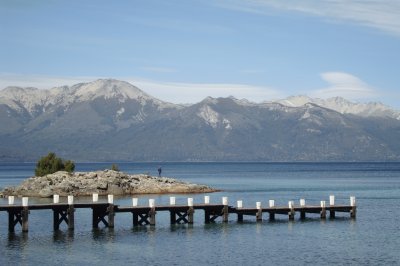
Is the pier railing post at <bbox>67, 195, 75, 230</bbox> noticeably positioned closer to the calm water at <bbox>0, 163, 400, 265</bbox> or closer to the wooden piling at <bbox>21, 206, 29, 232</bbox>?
the calm water at <bbox>0, 163, 400, 265</bbox>

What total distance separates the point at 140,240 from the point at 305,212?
24.5 m

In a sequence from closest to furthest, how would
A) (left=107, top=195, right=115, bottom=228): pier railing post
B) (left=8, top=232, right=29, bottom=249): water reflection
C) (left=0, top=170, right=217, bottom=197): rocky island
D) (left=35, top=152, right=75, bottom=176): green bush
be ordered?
(left=8, top=232, right=29, bottom=249): water reflection < (left=107, top=195, right=115, bottom=228): pier railing post < (left=0, top=170, right=217, bottom=197): rocky island < (left=35, top=152, right=75, bottom=176): green bush

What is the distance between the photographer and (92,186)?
428 feet

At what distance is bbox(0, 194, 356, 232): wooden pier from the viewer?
74000 millimetres

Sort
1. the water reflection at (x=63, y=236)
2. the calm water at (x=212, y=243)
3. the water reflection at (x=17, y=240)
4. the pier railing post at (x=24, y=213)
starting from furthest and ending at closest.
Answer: the pier railing post at (x=24, y=213)
the water reflection at (x=63, y=236)
the water reflection at (x=17, y=240)
the calm water at (x=212, y=243)

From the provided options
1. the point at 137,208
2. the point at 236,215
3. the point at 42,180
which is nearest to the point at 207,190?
the point at 42,180

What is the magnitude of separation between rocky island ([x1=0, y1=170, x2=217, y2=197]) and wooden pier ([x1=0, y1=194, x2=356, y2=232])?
140ft

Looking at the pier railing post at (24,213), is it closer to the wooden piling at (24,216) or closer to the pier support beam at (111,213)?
the wooden piling at (24,216)

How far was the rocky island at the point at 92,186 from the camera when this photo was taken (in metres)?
127

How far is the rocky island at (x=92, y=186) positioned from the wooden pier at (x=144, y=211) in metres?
42.7

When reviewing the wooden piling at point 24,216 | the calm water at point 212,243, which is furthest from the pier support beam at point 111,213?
the wooden piling at point 24,216

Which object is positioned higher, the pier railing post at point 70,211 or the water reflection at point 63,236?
the pier railing post at point 70,211

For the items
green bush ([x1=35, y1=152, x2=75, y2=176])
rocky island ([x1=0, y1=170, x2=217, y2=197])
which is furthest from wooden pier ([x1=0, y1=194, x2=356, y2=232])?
green bush ([x1=35, y1=152, x2=75, y2=176])

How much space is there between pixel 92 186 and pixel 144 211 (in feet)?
172
